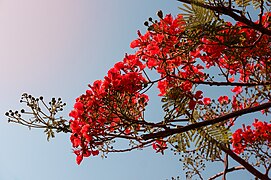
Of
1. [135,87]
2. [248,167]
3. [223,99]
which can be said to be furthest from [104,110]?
[248,167]

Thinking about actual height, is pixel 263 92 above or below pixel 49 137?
above

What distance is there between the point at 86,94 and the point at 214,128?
1.20 m

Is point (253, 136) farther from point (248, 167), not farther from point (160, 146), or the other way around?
point (160, 146)

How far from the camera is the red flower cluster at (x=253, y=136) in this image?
5.10m

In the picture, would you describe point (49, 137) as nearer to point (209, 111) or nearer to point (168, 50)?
point (168, 50)

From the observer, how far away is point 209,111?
14.3 feet

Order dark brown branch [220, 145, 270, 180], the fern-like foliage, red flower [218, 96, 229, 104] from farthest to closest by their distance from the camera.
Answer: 1. dark brown branch [220, 145, 270, 180]
2. red flower [218, 96, 229, 104]
3. the fern-like foliage

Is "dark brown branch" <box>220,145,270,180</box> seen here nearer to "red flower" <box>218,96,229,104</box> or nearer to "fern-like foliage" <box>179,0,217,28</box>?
"red flower" <box>218,96,229,104</box>

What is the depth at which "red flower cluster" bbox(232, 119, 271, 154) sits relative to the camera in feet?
16.7

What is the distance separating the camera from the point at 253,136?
517 cm

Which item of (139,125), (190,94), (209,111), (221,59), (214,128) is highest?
(221,59)

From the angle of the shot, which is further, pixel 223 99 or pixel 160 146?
pixel 223 99

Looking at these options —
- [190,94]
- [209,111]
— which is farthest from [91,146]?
[209,111]

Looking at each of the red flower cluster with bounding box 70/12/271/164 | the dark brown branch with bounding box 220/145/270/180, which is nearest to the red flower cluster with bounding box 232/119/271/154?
the dark brown branch with bounding box 220/145/270/180
